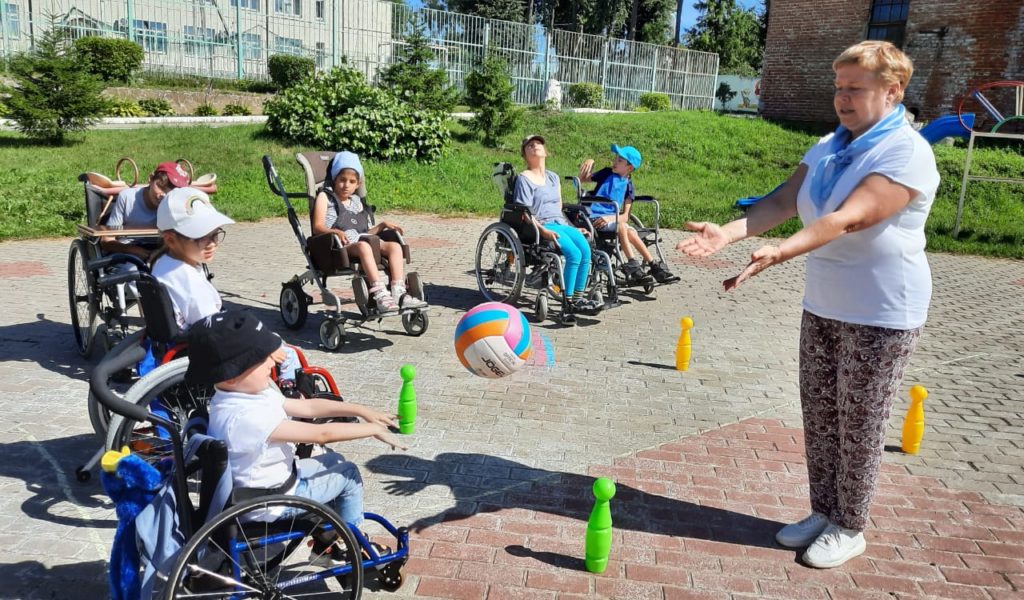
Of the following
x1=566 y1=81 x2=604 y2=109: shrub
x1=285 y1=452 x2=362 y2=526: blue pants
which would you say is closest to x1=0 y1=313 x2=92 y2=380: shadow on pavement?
x1=285 y1=452 x2=362 y2=526: blue pants

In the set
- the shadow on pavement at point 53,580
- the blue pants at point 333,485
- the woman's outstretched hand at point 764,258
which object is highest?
the woman's outstretched hand at point 764,258

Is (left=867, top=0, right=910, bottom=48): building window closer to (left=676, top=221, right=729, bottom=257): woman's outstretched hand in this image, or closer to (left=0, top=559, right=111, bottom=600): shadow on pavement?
(left=676, top=221, right=729, bottom=257): woman's outstretched hand

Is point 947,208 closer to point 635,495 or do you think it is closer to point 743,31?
point 635,495

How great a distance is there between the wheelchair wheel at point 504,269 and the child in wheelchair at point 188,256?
4097 mm

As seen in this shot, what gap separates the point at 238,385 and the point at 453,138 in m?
17.5

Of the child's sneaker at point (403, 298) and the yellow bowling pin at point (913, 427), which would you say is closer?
the yellow bowling pin at point (913, 427)

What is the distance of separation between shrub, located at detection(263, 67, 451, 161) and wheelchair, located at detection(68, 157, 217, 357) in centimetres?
996

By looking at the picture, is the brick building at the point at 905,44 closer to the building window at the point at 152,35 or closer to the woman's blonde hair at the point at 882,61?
the building window at the point at 152,35

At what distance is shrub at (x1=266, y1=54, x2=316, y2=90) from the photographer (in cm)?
2458

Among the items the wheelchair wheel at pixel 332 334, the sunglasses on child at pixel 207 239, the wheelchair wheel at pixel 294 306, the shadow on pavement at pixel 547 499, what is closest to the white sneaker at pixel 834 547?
the shadow on pavement at pixel 547 499

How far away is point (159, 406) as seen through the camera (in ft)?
12.8

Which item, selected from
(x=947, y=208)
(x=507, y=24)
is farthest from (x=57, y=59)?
(x=947, y=208)

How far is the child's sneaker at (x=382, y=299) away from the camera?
6.75 metres

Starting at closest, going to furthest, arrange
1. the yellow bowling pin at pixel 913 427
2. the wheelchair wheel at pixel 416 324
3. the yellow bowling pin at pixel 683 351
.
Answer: the yellow bowling pin at pixel 913 427 → the yellow bowling pin at pixel 683 351 → the wheelchair wheel at pixel 416 324
